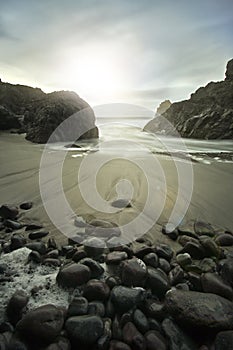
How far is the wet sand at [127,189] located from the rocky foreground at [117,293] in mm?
383

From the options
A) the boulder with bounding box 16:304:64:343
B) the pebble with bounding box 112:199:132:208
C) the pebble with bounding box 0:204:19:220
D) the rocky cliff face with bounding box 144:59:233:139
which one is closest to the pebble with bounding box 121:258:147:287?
the boulder with bounding box 16:304:64:343

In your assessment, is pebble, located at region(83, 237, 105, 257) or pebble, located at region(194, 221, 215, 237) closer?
pebble, located at region(83, 237, 105, 257)

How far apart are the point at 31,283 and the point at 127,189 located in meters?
2.17

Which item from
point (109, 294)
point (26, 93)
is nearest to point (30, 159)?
point (109, 294)

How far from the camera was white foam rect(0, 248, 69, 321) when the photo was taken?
1.74 m

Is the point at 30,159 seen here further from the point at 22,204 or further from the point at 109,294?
the point at 109,294

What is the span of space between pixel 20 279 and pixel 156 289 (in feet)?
3.44

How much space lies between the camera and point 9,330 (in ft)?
4.98

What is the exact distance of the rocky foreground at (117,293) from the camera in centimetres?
148

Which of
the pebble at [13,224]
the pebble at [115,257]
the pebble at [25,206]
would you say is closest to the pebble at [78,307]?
the pebble at [115,257]

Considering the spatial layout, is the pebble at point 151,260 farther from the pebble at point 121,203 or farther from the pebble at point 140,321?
the pebble at point 121,203

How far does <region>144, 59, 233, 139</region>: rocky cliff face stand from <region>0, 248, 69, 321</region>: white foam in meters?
13.2

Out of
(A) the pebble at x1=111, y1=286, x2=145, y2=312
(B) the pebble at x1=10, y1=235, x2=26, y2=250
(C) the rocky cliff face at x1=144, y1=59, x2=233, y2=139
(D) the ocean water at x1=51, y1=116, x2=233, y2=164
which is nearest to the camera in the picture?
(A) the pebble at x1=111, y1=286, x2=145, y2=312

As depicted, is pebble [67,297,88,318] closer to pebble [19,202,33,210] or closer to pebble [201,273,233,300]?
pebble [201,273,233,300]
